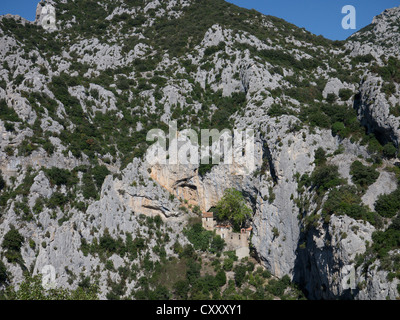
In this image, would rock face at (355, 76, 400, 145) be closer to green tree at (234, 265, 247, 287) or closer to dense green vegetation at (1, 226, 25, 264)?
green tree at (234, 265, 247, 287)

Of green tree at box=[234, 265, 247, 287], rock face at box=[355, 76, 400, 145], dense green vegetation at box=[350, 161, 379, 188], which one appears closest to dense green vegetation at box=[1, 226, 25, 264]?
green tree at box=[234, 265, 247, 287]

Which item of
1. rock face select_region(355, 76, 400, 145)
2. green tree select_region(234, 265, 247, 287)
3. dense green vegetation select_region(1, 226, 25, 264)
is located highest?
rock face select_region(355, 76, 400, 145)

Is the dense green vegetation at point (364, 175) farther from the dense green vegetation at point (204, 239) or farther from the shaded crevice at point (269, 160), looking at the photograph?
the dense green vegetation at point (204, 239)

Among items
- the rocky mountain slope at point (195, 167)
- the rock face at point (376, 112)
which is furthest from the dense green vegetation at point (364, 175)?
the rock face at point (376, 112)

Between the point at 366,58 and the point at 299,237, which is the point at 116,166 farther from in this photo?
the point at 366,58

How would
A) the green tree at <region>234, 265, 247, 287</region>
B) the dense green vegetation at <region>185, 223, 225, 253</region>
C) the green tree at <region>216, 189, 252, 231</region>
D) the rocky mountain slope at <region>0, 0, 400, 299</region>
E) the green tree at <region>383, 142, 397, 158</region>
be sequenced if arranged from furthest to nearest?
the green tree at <region>216, 189, 252, 231</region> → the dense green vegetation at <region>185, 223, 225, 253</region> → the green tree at <region>234, 265, 247, 287</region> → the green tree at <region>383, 142, 397, 158</region> → the rocky mountain slope at <region>0, 0, 400, 299</region>

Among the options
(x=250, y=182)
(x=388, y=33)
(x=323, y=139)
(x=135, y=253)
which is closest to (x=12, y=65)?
(x=135, y=253)
